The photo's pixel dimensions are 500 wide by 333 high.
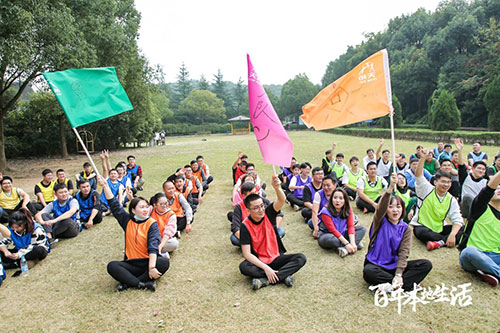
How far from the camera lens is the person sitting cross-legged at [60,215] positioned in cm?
648

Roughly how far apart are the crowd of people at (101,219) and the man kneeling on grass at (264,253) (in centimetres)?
124

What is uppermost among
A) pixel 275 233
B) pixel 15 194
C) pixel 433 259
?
pixel 15 194

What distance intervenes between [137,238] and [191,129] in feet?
197

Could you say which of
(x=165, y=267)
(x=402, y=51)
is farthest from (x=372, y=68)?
(x=402, y=51)

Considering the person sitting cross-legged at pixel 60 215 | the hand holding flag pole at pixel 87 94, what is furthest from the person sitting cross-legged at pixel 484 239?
the person sitting cross-legged at pixel 60 215

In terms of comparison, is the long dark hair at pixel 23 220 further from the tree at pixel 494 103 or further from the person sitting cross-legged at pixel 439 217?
the tree at pixel 494 103

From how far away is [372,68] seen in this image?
511cm

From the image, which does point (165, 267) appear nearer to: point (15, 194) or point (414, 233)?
point (414, 233)

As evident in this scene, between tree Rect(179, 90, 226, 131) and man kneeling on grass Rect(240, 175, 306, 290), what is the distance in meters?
60.6

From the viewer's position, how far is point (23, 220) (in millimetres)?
5184

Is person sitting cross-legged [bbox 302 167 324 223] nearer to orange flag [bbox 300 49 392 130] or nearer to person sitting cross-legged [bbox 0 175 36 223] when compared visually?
orange flag [bbox 300 49 392 130]

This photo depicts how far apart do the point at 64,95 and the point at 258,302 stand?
14.5 feet

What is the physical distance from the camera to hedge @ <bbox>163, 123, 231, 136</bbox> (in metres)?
60.3

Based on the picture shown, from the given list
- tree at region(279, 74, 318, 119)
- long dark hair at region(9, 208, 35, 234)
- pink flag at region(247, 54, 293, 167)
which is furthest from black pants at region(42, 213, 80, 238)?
tree at region(279, 74, 318, 119)
